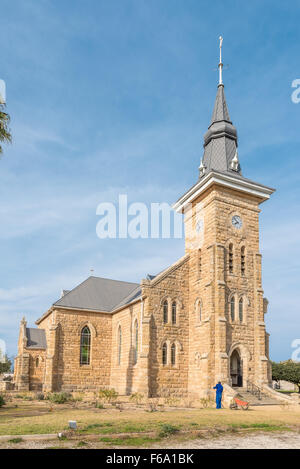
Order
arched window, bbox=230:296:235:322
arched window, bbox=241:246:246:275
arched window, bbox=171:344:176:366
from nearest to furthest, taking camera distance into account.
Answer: arched window, bbox=230:296:235:322
arched window, bbox=171:344:176:366
arched window, bbox=241:246:246:275

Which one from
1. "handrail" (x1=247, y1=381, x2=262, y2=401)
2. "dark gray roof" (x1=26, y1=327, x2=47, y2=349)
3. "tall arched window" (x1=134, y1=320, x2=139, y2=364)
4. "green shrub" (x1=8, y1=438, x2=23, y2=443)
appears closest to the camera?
"green shrub" (x1=8, y1=438, x2=23, y2=443)

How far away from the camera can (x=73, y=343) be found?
34062 mm

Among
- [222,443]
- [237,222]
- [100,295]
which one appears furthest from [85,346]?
[222,443]

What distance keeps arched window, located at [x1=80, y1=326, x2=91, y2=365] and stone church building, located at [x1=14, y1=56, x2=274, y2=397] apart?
82mm

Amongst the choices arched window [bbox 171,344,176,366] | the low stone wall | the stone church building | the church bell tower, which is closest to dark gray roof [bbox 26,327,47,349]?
the stone church building

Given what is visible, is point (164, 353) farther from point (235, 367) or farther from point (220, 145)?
point (220, 145)

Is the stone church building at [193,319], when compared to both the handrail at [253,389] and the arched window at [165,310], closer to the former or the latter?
→ the arched window at [165,310]

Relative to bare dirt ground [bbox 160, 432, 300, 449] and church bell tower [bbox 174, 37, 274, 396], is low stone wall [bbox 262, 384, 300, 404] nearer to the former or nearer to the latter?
church bell tower [bbox 174, 37, 274, 396]

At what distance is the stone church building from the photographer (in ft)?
92.3

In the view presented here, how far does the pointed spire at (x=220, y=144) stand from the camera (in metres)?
32.5

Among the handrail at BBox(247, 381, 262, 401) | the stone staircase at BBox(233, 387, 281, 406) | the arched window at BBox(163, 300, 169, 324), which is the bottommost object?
the stone staircase at BBox(233, 387, 281, 406)
